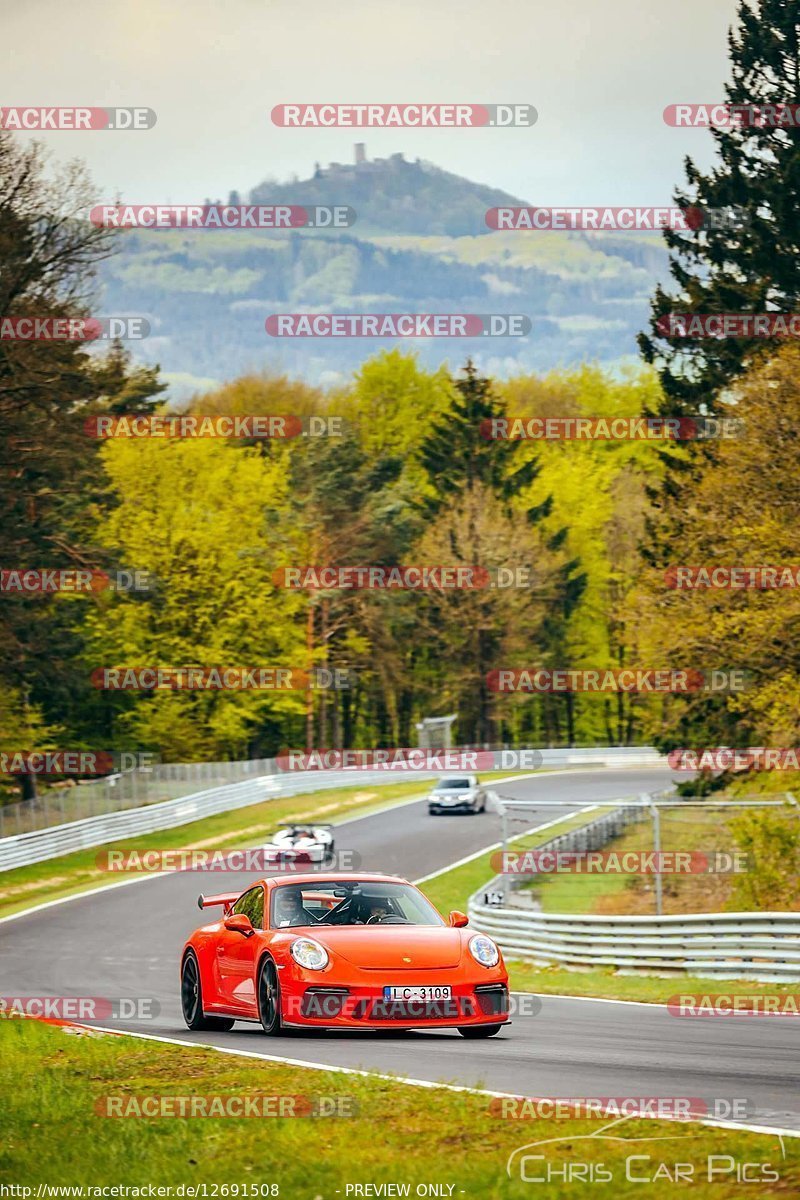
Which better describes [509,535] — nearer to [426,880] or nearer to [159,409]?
[159,409]

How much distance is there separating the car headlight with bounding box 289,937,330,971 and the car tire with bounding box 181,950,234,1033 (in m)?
2.30

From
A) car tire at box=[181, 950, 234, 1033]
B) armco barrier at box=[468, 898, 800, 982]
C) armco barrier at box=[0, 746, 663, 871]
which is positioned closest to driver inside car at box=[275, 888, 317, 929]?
car tire at box=[181, 950, 234, 1033]

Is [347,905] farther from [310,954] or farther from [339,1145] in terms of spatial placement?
[339,1145]

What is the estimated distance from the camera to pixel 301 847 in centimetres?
4403

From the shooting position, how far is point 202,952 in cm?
1448

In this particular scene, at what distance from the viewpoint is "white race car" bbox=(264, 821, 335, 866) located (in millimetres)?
43875

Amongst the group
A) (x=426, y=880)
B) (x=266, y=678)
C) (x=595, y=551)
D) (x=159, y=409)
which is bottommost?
(x=426, y=880)

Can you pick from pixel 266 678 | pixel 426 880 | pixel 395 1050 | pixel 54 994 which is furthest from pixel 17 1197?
pixel 266 678

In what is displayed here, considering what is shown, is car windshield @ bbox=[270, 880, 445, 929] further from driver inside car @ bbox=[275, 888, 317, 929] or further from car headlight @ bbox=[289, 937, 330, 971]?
car headlight @ bbox=[289, 937, 330, 971]

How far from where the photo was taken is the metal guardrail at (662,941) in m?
20.2

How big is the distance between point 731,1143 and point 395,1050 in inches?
186

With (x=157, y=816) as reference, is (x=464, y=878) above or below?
below

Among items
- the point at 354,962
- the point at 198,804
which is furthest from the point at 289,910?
the point at 198,804

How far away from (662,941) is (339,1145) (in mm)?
15301
